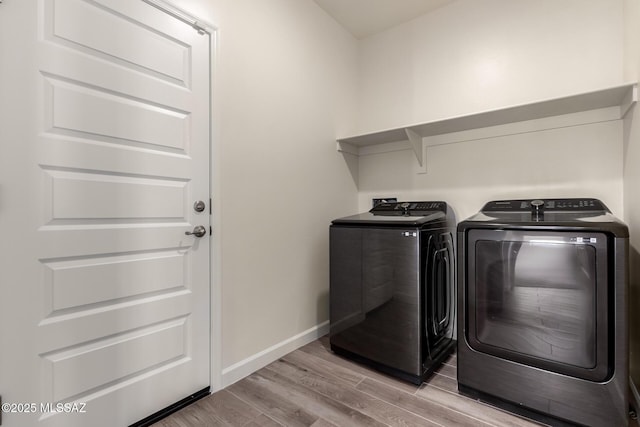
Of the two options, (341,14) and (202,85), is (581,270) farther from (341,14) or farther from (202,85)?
(341,14)

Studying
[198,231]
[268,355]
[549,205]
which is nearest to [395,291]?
[268,355]

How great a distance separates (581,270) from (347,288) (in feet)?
3.97

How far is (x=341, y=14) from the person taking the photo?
2.49 meters

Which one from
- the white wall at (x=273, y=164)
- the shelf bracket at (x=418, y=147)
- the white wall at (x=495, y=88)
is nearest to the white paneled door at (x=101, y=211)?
the white wall at (x=273, y=164)

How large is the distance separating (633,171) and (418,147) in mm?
1220

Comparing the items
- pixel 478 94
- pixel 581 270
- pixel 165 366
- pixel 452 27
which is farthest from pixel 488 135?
pixel 165 366

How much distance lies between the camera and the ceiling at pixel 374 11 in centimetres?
233

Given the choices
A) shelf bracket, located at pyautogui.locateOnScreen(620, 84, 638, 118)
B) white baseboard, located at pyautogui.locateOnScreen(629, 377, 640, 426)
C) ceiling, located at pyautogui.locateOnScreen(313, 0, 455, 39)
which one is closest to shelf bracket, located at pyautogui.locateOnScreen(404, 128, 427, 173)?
ceiling, located at pyautogui.locateOnScreen(313, 0, 455, 39)

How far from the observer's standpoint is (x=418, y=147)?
2371 mm

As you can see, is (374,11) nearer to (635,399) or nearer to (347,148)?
(347,148)

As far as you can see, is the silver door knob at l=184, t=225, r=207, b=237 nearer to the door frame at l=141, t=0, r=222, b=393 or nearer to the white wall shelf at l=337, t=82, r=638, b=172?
the door frame at l=141, t=0, r=222, b=393

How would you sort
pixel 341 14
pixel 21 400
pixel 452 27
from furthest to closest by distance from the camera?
pixel 341 14 → pixel 452 27 → pixel 21 400

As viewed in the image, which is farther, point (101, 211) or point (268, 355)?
point (268, 355)

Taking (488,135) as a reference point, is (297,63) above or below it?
above
